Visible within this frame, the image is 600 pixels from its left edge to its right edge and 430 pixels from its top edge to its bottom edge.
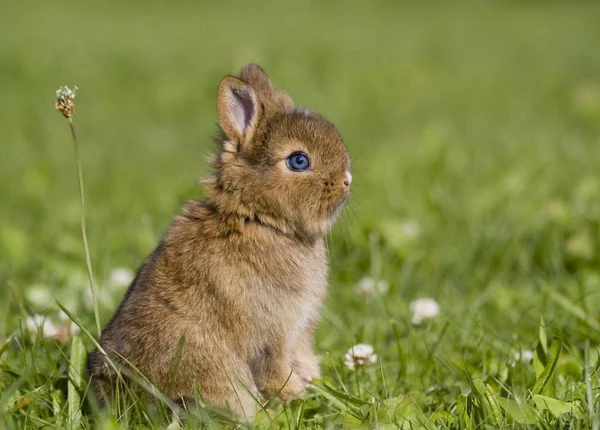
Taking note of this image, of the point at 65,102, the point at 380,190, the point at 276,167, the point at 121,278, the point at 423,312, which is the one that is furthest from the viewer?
the point at 380,190

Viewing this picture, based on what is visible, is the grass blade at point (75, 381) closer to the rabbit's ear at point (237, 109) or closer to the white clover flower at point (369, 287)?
the rabbit's ear at point (237, 109)

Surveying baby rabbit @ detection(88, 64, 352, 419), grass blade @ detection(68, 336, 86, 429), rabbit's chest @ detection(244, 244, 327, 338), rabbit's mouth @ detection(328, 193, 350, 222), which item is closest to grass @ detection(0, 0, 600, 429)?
grass blade @ detection(68, 336, 86, 429)

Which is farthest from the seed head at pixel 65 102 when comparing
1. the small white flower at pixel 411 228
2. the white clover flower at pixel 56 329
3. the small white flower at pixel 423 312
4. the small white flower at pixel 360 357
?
the small white flower at pixel 411 228

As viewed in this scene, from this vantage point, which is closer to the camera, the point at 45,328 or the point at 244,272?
the point at 244,272

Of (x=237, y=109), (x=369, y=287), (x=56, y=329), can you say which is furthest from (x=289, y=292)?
(x=369, y=287)

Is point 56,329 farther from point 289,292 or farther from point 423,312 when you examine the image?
point 423,312

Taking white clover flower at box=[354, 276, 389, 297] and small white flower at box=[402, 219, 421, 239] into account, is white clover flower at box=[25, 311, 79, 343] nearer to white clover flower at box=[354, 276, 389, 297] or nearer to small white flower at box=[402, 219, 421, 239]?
white clover flower at box=[354, 276, 389, 297]

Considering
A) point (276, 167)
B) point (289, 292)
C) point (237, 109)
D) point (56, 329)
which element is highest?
point (237, 109)
